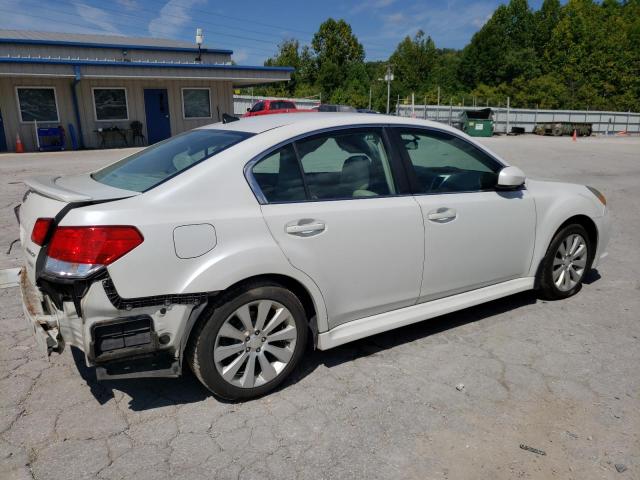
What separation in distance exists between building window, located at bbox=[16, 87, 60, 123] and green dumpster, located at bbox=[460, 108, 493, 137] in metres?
23.9

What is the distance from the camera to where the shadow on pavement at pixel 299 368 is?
3.02 metres

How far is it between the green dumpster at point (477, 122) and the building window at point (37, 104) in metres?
23.9

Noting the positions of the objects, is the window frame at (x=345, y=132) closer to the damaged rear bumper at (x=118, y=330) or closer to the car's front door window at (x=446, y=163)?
the car's front door window at (x=446, y=163)

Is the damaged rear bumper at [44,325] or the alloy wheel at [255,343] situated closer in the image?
the damaged rear bumper at [44,325]

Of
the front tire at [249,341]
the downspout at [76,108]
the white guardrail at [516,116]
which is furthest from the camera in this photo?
the white guardrail at [516,116]

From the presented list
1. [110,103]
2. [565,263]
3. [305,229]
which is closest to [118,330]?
[305,229]

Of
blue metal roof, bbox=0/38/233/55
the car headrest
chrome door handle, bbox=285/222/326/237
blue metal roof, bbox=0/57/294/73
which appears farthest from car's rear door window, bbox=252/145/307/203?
blue metal roof, bbox=0/38/233/55

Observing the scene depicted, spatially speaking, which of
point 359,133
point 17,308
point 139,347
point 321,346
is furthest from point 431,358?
point 17,308

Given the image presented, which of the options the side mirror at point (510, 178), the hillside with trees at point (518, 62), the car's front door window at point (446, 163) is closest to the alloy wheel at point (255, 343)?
the car's front door window at point (446, 163)

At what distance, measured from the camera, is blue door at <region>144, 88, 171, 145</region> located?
2305cm

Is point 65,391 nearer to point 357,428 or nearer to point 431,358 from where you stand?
point 357,428

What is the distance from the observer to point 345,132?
332 cm

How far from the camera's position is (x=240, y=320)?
9.23 ft

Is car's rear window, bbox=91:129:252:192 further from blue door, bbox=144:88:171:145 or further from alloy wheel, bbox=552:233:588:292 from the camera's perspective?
blue door, bbox=144:88:171:145
